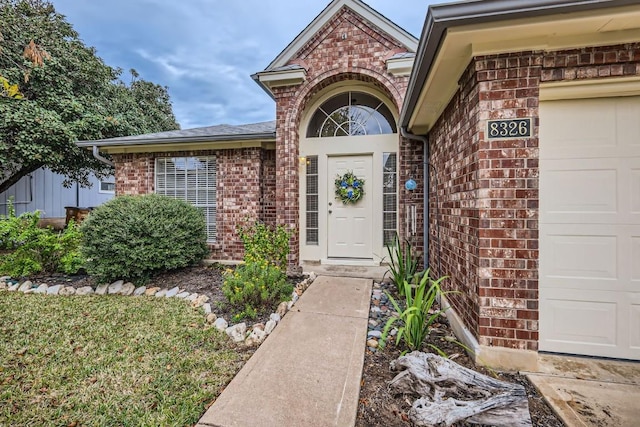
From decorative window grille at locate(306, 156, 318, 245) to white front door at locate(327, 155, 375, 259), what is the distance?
252mm

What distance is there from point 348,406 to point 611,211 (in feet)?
7.98

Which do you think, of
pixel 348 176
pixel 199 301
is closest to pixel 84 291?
pixel 199 301

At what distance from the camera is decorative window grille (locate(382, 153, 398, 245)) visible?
5.23 metres

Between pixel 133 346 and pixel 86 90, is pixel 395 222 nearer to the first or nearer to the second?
pixel 133 346

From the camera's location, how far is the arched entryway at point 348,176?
5254 mm

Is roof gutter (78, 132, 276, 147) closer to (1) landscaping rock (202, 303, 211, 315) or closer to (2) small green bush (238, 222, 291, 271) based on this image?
(2) small green bush (238, 222, 291, 271)

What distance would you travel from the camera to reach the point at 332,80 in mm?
5219

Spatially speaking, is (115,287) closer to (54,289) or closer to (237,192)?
(54,289)

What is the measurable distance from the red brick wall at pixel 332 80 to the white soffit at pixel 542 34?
2614mm

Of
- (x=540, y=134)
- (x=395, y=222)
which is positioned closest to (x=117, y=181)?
(x=395, y=222)

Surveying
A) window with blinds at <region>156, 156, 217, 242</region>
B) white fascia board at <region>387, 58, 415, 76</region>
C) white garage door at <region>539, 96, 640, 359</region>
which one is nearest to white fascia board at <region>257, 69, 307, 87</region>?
white fascia board at <region>387, 58, 415, 76</region>

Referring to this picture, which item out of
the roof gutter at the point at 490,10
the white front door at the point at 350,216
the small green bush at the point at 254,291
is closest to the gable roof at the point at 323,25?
the white front door at the point at 350,216

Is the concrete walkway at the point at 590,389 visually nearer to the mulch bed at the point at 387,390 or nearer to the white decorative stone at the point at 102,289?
the mulch bed at the point at 387,390

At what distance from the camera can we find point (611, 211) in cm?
220
